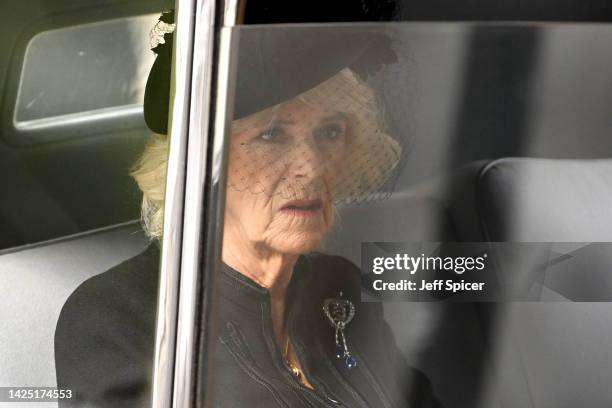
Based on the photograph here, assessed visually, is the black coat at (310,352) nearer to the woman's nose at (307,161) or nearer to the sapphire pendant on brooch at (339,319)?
the sapphire pendant on brooch at (339,319)

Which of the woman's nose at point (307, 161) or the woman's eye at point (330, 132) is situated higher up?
the woman's eye at point (330, 132)

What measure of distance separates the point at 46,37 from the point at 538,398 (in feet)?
3.15

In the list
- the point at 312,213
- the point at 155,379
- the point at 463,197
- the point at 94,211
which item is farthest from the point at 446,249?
the point at 94,211

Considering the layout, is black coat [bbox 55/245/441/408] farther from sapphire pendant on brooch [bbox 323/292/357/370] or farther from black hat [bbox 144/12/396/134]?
black hat [bbox 144/12/396/134]

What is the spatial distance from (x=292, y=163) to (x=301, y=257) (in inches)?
5.0

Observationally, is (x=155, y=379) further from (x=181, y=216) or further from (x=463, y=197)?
(x=463, y=197)

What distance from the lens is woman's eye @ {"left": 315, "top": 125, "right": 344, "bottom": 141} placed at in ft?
3.57

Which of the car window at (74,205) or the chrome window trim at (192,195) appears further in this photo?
the car window at (74,205)

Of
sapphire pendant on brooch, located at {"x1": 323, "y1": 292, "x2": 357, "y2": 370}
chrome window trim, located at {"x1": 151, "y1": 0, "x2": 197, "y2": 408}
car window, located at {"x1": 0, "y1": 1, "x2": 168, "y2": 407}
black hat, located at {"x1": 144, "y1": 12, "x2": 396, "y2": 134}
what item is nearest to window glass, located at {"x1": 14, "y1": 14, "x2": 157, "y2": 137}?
car window, located at {"x1": 0, "y1": 1, "x2": 168, "y2": 407}

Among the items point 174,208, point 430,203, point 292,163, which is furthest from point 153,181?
point 430,203

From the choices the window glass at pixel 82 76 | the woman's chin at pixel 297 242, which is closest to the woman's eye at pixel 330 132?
the woman's chin at pixel 297 242

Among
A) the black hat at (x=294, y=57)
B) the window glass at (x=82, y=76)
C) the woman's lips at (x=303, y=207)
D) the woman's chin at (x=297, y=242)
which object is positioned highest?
the window glass at (x=82, y=76)

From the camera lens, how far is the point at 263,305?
113cm

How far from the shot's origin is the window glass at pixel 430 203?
1.05m
